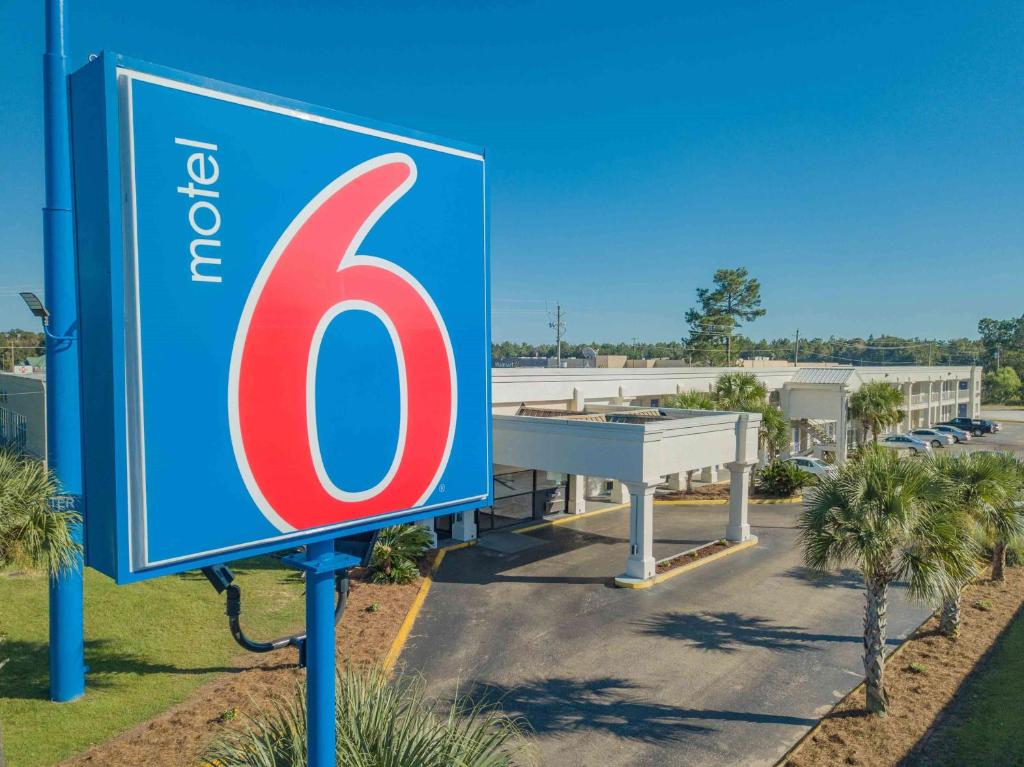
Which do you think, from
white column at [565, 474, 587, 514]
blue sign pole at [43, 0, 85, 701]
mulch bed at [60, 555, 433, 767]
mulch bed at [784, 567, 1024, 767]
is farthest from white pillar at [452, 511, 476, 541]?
blue sign pole at [43, 0, 85, 701]

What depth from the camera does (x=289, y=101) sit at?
154 inches

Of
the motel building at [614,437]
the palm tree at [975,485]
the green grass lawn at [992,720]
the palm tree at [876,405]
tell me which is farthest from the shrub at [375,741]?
the palm tree at [876,405]

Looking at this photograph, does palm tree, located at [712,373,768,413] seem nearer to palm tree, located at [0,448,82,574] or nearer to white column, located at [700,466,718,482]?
white column, located at [700,466,718,482]

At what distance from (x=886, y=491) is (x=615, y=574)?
30.7 feet

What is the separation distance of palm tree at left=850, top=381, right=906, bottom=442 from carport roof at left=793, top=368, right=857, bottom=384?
111 centimetres

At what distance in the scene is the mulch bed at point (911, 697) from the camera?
10133 millimetres

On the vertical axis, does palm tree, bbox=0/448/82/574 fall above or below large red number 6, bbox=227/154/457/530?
below

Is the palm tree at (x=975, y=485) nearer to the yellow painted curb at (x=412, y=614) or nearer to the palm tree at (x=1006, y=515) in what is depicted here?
the palm tree at (x=1006, y=515)

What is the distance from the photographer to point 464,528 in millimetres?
22344

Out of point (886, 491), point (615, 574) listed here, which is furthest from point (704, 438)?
point (886, 491)

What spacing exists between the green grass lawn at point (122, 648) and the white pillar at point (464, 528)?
570 centimetres

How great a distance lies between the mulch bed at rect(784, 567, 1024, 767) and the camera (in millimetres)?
10133

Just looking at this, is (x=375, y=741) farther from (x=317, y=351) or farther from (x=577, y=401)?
(x=577, y=401)

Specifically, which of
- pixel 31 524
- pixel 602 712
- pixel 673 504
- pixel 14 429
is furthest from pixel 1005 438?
pixel 14 429
